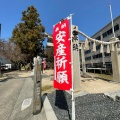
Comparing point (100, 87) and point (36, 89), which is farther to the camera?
point (100, 87)

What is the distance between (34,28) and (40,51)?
19.0 feet

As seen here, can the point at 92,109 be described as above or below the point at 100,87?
below

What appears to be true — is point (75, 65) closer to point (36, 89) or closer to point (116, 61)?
point (36, 89)

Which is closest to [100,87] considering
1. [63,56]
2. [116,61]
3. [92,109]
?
[116,61]

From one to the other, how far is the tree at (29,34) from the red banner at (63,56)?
107ft

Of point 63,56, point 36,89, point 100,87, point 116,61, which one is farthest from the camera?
point 116,61

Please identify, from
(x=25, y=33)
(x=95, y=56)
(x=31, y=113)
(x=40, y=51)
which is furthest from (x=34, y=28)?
(x=31, y=113)

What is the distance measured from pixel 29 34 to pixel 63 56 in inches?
1321

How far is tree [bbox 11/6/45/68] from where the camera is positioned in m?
36.4

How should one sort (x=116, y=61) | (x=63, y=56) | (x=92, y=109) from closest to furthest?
(x=63, y=56), (x=92, y=109), (x=116, y=61)

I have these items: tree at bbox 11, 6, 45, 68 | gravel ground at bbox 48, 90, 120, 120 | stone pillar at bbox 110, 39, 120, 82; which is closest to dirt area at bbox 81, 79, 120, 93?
stone pillar at bbox 110, 39, 120, 82

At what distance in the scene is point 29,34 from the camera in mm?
36375

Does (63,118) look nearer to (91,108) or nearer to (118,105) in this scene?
(91,108)

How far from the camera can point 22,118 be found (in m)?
5.46
